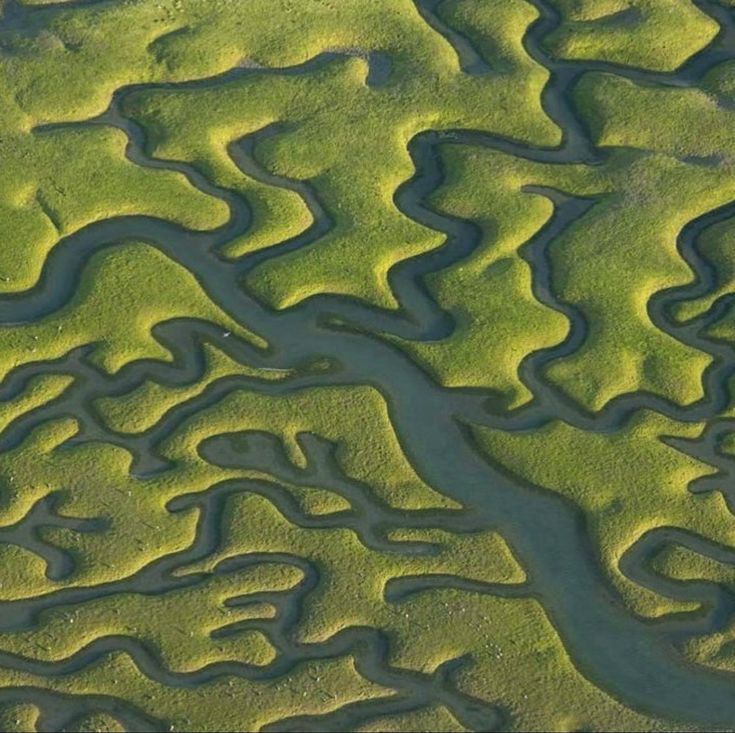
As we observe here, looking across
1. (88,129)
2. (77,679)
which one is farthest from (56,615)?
(88,129)

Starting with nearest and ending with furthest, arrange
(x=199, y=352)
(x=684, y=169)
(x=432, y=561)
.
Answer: (x=432, y=561) → (x=199, y=352) → (x=684, y=169)

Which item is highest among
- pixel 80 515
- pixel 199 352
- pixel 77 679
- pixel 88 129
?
pixel 88 129

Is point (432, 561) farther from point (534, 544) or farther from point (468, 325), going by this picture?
point (468, 325)

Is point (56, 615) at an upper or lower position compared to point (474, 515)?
lower

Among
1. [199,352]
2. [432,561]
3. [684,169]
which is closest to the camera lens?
[432,561]

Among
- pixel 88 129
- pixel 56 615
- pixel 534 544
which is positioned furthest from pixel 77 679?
pixel 88 129

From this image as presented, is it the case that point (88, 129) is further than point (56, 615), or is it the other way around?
point (88, 129)

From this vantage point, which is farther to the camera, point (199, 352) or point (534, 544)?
point (199, 352)

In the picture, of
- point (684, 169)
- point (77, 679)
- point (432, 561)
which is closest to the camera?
point (77, 679)

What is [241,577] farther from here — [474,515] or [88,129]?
[88,129]

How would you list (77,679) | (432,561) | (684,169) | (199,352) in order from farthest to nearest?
(684,169)
(199,352)
(432,561)
(77,679)
